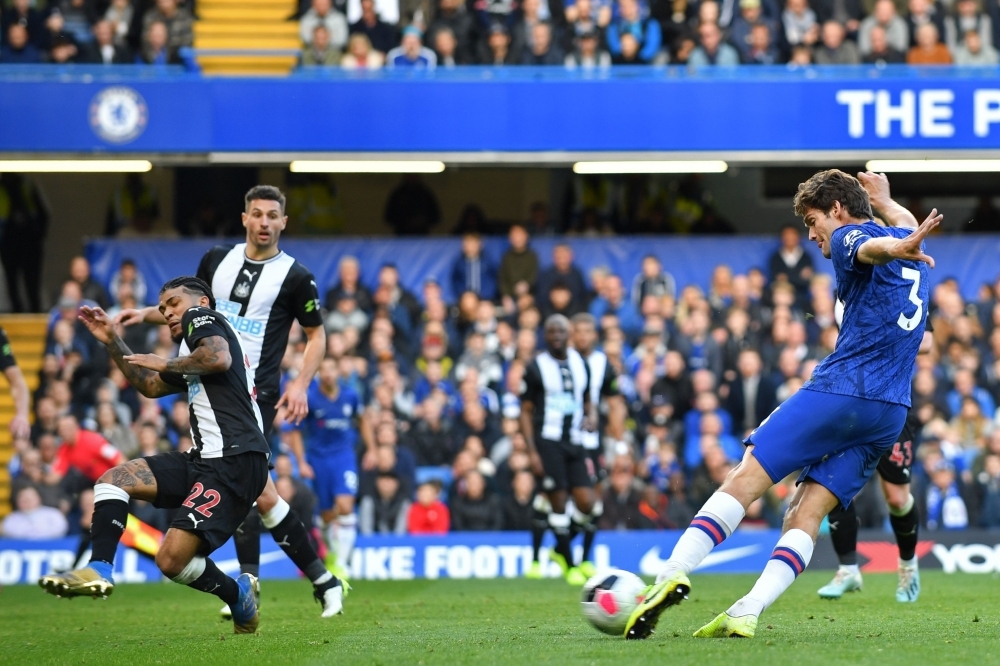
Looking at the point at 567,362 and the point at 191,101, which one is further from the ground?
the point at 191,101

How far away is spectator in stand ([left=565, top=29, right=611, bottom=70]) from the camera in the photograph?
18.1 meters

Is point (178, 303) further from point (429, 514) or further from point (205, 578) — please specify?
point (429, 514)

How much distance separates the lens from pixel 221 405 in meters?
7.49

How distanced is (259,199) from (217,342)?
164 cm

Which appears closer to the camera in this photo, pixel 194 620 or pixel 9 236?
pixel 194 620

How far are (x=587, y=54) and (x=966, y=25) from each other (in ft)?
15.9

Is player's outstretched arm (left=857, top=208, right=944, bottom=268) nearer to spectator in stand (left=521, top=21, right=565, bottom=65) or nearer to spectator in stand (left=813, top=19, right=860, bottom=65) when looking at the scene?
spectator in stand (left=521, top=21, right=565, bottom=65)

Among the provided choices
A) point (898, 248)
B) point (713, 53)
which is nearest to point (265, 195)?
point (898, 248)

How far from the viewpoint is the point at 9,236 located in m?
19.9

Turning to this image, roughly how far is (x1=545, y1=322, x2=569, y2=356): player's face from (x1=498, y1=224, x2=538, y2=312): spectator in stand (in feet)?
18.1

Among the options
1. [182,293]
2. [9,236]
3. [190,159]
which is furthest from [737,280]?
[182,293]

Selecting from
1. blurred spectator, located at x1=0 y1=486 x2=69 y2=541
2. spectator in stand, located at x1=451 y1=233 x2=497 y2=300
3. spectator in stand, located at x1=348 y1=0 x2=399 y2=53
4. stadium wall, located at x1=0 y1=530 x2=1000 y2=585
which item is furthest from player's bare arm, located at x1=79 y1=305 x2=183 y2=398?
spectator in stand, located at x1=348 y1=0 x2=399 y2=53

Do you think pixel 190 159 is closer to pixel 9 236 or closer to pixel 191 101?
pixel 191 101

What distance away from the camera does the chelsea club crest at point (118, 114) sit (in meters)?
17.2
